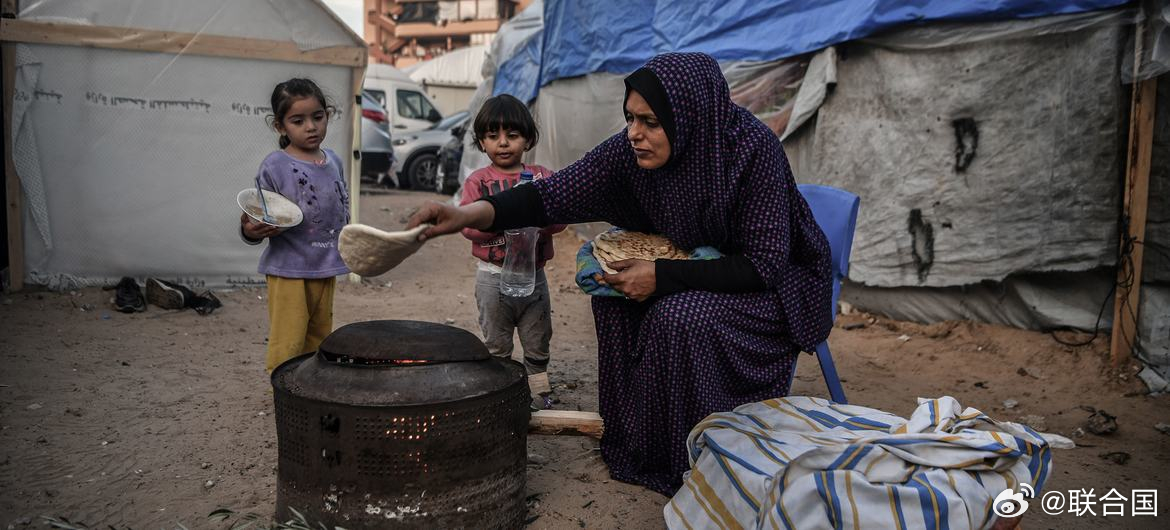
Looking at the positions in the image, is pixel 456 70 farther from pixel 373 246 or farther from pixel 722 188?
pixel 373 246

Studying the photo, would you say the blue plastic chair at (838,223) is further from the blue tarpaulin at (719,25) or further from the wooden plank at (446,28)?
the wooden plank at (446,28)

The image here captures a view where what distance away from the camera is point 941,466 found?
195cm

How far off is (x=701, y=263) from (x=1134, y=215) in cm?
278

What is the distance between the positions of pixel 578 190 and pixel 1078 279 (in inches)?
125

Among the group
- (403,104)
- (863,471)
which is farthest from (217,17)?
(403,104)

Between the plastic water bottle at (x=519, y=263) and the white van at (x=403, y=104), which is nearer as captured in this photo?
the plastic water bottle at (x=519, y=263)

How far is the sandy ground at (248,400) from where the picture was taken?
2584 mm

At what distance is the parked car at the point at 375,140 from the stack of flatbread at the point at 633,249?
1007 centimetres

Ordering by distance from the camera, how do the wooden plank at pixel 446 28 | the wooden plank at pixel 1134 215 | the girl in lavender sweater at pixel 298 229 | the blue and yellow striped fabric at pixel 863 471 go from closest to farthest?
the blue and yellow striped fabric at pixel 863 471 < the girl in lavender sweater at pixel 298 229 < the wooden plank at pixel 1134 215 < the wooden plank at pixel 446 28

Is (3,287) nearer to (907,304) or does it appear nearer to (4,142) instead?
(4,142)

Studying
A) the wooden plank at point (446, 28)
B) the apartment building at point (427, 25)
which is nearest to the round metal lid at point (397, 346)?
the apartment building at point (427, 25)

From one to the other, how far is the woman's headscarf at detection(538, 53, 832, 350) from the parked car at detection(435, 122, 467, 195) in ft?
32.2

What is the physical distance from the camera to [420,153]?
42.5ft

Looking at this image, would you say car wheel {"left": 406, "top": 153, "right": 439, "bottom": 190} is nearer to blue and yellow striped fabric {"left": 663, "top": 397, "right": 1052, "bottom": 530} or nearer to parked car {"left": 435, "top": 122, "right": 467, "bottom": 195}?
parked car {"left": 435, "top": 122, "right": 467, "bottom": 195}
